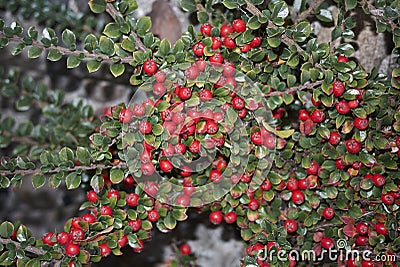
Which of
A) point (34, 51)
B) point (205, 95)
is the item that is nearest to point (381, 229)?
point (205, 95)

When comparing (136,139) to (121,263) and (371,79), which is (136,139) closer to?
(371,79)

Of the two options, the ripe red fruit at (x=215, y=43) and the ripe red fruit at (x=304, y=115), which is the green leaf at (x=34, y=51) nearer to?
the ripe red fruit at (x=215, y=43)

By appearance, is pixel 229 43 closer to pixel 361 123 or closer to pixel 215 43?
pixel 215 43

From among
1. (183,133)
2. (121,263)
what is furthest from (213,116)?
(121,263)

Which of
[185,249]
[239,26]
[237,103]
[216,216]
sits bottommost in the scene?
[185,249]

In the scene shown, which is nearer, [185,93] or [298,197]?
[185,93]

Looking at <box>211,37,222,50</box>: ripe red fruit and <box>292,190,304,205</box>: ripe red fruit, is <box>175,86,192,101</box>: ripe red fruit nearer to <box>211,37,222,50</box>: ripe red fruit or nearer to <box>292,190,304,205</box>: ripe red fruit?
<box>211,37,222,50</box>: ripe red fruit
